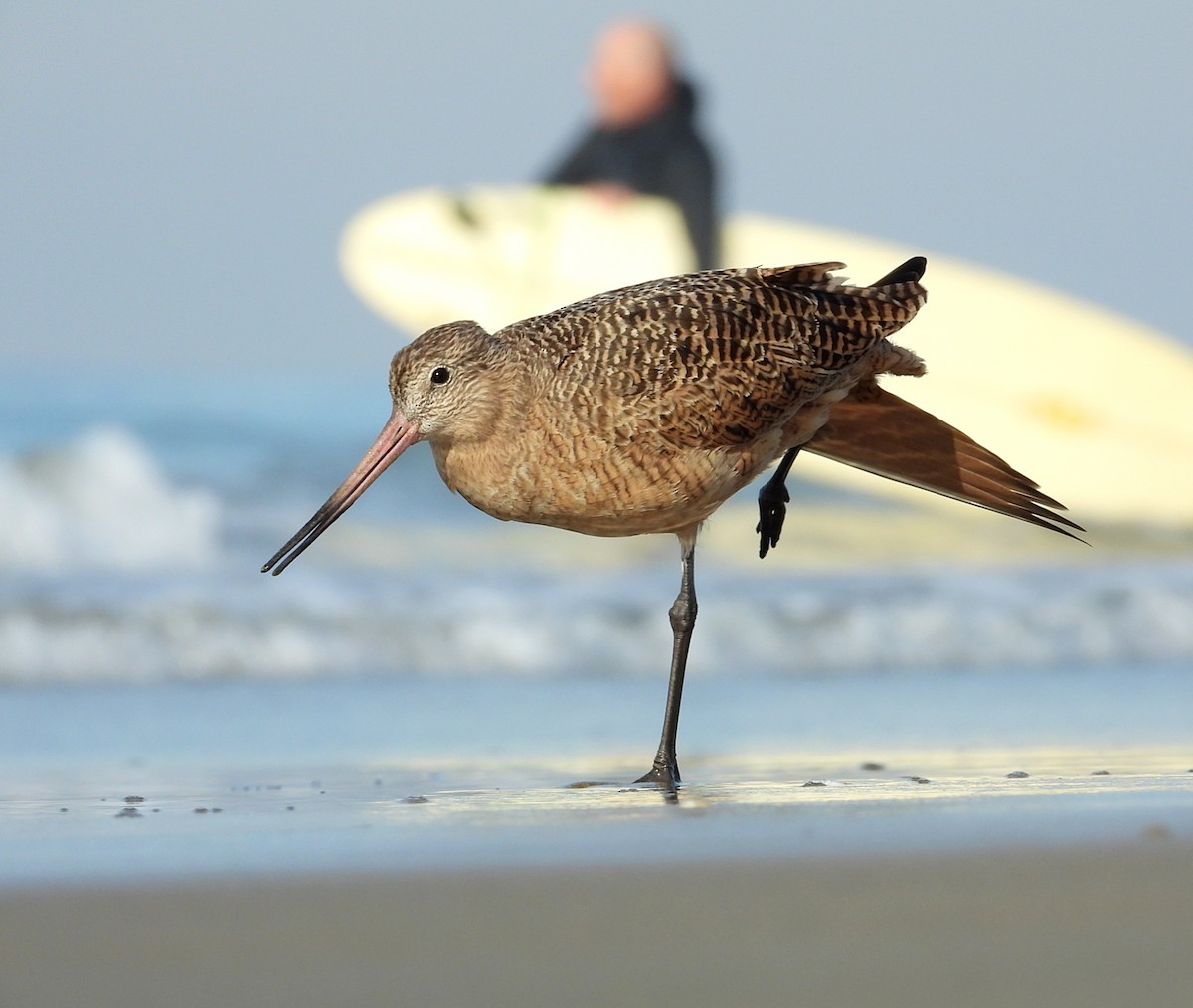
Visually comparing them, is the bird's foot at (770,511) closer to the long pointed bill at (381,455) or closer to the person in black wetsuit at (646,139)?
the long pointed bill at (381,455)

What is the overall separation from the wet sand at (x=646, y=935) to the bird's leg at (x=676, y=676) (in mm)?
1497

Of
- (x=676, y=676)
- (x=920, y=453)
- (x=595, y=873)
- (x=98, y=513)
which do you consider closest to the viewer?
(x=595, y=873)

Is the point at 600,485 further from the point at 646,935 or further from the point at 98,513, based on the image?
the point at 98,513

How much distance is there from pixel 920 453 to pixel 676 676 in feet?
3.39

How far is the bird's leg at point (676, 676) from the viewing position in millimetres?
5070

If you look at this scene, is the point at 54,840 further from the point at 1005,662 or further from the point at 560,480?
the point at 1005,662

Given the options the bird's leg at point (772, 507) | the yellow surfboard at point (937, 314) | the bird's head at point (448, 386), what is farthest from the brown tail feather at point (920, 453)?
the yellow surfboard at point (937, 314)

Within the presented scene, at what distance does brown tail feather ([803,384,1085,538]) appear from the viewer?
5.79 metres

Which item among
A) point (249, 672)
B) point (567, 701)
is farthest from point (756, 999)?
point (249, 672)

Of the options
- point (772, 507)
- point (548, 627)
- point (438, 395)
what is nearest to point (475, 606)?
point (548, 627)

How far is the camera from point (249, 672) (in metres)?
8.17

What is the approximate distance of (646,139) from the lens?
15.3 metres

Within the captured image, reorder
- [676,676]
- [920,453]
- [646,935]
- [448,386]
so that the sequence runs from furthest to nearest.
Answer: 1. [920,453]
2. [676,676]
3. [448,386]
4. [646,935]

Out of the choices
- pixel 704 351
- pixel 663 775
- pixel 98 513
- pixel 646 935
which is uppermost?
pixel 98 513
